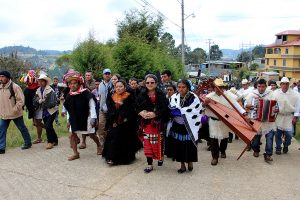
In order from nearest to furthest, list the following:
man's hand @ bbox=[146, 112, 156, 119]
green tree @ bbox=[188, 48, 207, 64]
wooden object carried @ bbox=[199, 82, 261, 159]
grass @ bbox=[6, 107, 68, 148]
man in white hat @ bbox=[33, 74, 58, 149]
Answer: man's hand @ bbox=[146, 112, 156, 119], wooden object carried @ bbox=[199, 82, 261, 159], man in white hat @ bbox=[33, 74, 58, 149], grass @ bbox=[6, 107, 68, 148], green tree @ bbox=[188, 48, 207, 64]

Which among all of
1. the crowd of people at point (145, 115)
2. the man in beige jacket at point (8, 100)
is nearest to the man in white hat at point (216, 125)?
the crowd of people at point (145, 115)

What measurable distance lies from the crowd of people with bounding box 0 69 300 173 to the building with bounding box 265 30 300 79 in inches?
2245

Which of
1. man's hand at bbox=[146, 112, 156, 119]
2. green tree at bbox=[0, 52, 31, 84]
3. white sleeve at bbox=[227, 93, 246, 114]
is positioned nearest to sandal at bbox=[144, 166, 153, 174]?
man's hand at bbox=[146, 112, 156, 119]

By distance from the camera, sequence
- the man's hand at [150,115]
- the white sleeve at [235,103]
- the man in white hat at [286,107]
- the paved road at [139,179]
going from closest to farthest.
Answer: the paved road at [139,179]
the man's hand at [150,115]
the white sleeve at [235,103]
the man in white hat at [286,107]

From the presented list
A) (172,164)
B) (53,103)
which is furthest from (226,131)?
(53,103)

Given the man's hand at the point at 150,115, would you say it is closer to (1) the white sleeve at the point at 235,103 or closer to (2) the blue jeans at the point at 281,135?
(1) the white sleeve at the point at 235,103

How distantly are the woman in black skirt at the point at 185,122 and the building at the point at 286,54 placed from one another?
58.8m

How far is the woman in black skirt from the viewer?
6336mm

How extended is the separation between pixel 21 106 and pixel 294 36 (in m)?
67.6

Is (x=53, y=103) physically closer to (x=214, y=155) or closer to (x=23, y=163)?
(x=23, y=163)

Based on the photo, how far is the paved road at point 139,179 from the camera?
17.9ft

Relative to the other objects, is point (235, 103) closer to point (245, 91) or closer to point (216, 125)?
point (216, 125)

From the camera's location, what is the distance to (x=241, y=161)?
A: 7504mm

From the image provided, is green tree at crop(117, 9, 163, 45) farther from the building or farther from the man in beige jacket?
the building
